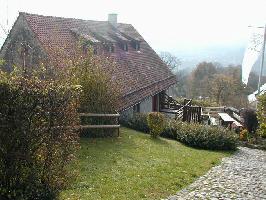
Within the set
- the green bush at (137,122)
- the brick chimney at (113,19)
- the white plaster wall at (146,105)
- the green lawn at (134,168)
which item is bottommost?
the green lawn at (134,168)

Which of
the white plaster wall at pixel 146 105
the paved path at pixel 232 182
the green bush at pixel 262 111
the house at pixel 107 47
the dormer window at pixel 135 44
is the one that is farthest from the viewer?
the dormer window at pixel 135 44

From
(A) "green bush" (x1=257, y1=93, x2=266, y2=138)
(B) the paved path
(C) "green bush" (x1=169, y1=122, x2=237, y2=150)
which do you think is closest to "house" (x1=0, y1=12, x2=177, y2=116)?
(C) "green bush" (x1=169, y1=122, x2=237, y2=150)

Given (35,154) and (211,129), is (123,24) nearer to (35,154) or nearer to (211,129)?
(211,129)

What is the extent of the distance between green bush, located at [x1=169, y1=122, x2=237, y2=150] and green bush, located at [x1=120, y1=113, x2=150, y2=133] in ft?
6.44

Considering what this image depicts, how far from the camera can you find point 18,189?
7.73 m

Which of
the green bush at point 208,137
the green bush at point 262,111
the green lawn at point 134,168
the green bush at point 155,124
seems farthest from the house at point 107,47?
the green bush at point 262,111

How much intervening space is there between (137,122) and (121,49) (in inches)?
337

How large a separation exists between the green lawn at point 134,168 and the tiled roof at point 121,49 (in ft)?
15.0

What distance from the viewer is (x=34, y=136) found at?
25.2 ft

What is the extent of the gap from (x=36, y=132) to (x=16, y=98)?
2.65ft

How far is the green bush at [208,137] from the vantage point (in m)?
19.4

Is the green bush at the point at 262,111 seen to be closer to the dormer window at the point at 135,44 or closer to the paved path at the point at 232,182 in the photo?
the paved path at the point at 232,182

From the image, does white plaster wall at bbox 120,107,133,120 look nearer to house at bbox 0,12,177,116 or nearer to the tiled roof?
house at bbox 0,12,177,116

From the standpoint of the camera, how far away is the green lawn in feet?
32.8
